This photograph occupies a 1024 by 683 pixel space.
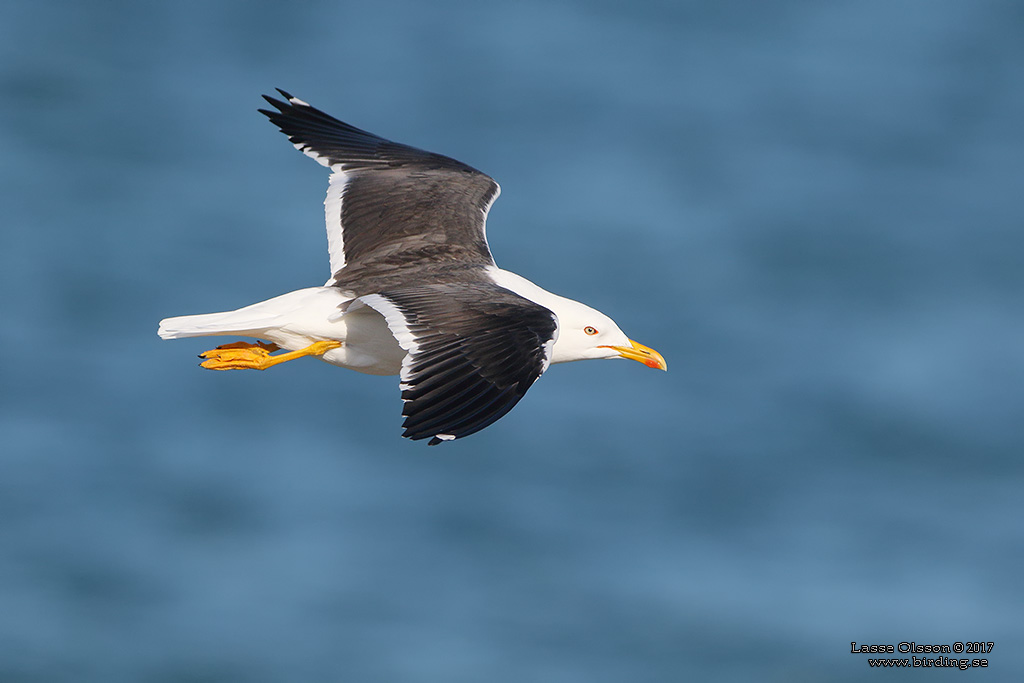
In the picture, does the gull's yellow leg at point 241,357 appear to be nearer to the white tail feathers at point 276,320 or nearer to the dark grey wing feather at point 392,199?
the white tail feathers at point 276,320

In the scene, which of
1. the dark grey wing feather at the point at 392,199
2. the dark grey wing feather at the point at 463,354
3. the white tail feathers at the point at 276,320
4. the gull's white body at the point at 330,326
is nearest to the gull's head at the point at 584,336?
the gull's white body at the point at 330,326

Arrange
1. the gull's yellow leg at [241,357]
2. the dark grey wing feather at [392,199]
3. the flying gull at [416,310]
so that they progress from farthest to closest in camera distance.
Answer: the dark grey wing feather at [392,199]
the gull's yellow leg at [241,357]
the flying gull at [416,310]

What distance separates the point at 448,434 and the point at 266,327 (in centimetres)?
219

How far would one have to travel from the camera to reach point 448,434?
8.40 meters

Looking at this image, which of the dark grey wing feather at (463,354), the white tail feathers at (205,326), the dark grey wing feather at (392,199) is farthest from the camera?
the dark grey wing feather at (392,199)

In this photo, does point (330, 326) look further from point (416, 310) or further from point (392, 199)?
point (392, 199)

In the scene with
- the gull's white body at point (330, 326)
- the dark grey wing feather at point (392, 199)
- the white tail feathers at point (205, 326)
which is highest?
the dark grey wing feather at point (392, 199)

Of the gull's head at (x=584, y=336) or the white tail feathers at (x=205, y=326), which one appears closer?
the white tail feathers at (x=205, y=326)

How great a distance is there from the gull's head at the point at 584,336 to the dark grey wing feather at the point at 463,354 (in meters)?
1.11

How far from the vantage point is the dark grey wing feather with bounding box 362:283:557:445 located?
862cm

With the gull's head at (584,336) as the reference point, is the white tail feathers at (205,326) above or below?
below

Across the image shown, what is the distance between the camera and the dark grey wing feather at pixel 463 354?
8617 mm

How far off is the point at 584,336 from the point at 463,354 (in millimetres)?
1994

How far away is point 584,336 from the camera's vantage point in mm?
10844
